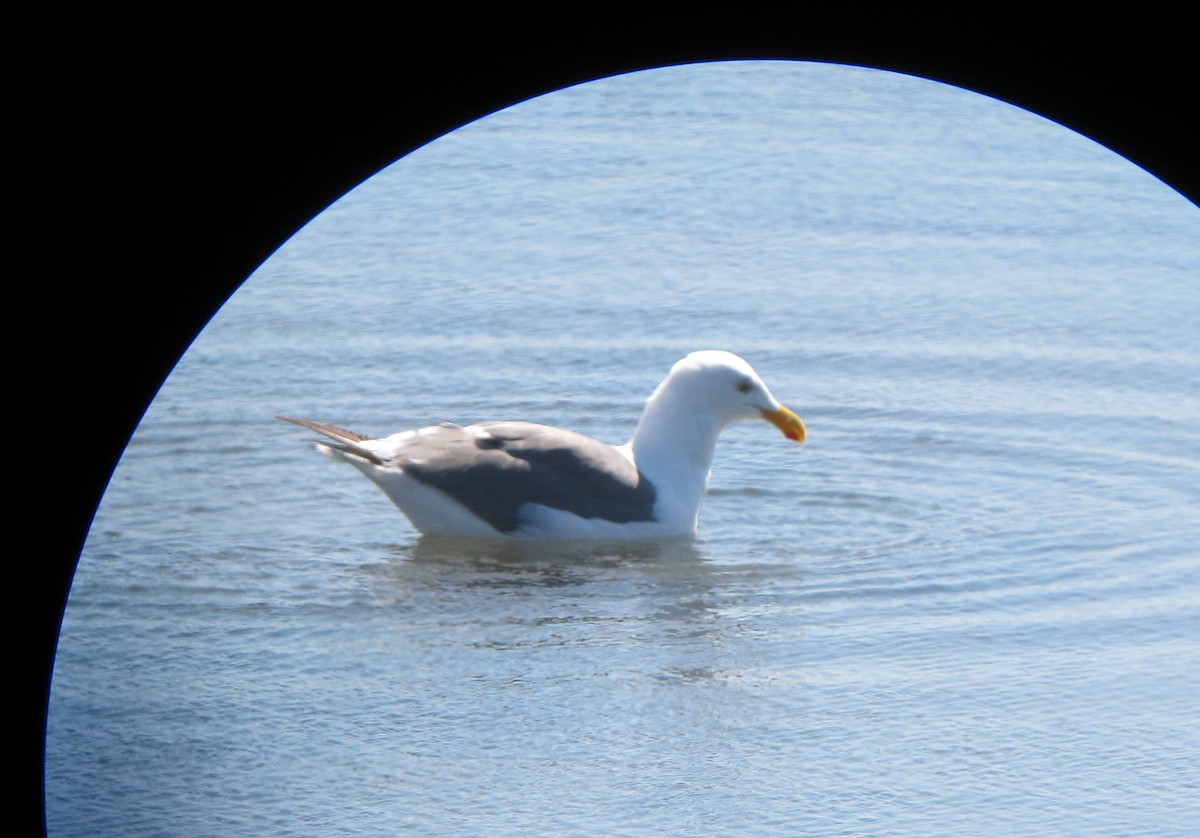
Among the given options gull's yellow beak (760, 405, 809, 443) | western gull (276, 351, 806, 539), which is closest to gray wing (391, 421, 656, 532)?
western gull (276, 351, 806, 539)

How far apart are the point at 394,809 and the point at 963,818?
1.06 metres

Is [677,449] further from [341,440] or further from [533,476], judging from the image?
[341,440]

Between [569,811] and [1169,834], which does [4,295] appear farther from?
[1169,834]

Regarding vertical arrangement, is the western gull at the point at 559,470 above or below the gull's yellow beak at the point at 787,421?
below

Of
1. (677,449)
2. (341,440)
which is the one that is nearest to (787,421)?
(677,449)

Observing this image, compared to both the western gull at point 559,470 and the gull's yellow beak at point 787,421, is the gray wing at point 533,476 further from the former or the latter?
the gull's yellow beak at point 787,421

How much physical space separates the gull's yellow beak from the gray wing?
0.48 m

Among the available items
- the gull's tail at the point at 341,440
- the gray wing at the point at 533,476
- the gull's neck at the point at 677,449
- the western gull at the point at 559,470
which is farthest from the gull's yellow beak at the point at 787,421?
the gull's tail at the point at 341,440

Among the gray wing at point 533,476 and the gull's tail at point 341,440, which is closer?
the gray wing at point 533,476

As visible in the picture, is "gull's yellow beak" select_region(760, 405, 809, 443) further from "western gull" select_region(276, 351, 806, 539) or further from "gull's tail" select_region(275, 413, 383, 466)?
"gull's tail" select_region(275, 413, 383, 466)

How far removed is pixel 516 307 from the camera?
637 centimetres

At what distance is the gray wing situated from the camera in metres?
5.09

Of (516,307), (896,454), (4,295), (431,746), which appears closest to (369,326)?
(516,307)

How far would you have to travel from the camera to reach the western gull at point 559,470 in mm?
5094
